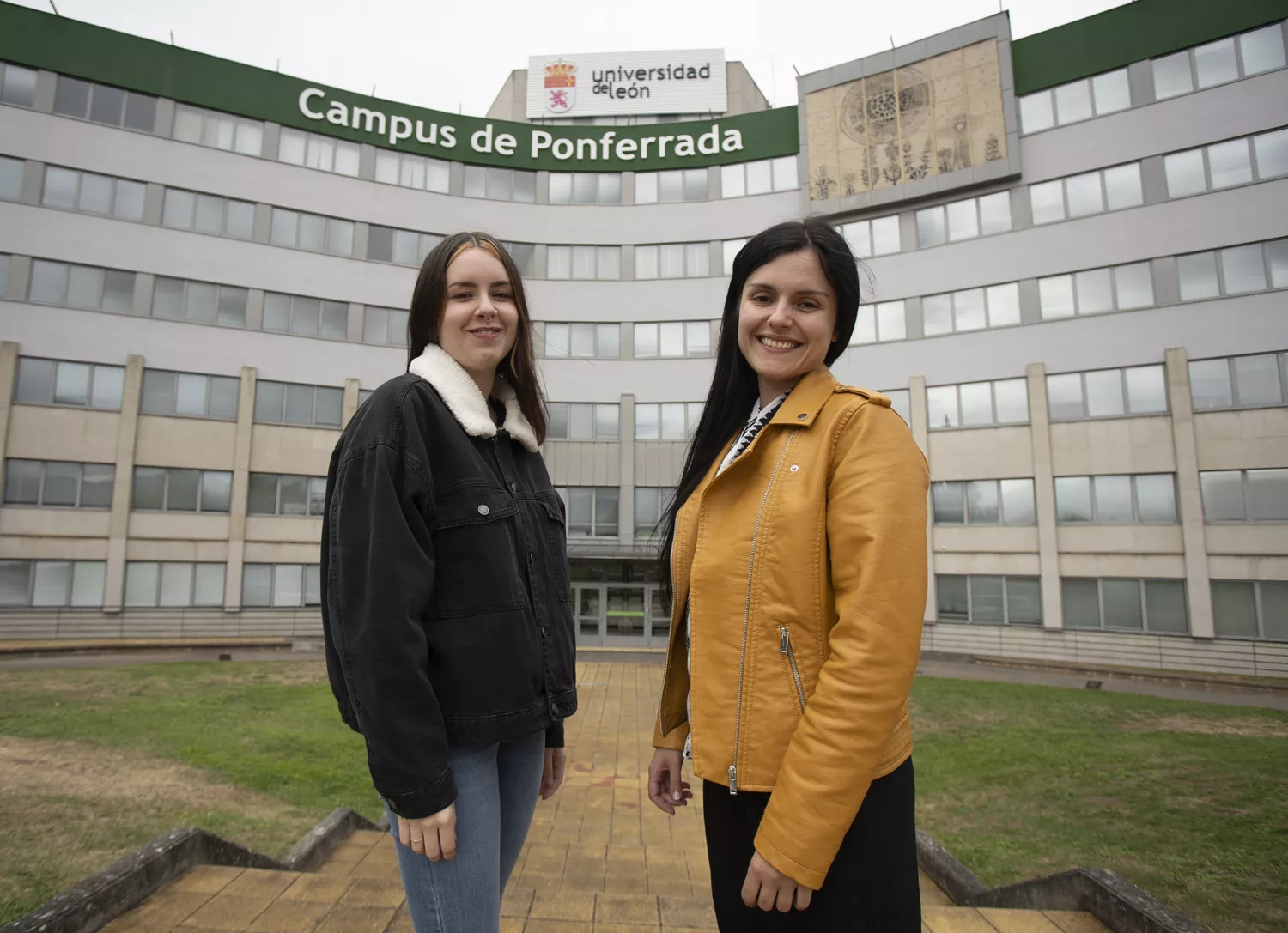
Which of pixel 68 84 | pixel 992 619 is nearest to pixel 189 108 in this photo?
pixel 68 84

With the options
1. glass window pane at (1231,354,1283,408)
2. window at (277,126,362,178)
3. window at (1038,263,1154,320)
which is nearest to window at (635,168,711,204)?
window at (277,126,362,178)

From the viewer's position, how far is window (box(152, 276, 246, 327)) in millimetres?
22484

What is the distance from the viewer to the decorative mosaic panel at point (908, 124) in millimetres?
22328

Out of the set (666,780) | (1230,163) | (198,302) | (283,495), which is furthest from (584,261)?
(666,780)

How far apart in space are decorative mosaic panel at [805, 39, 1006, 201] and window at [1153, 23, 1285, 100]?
4206 mm

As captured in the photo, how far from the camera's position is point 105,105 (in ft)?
73.7

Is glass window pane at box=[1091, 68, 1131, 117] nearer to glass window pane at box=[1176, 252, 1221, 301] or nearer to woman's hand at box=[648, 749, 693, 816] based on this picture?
glass window pane at box=[1176, 252, 1221, 301]

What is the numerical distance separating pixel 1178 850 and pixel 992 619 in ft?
57.5

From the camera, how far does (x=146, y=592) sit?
854 inches

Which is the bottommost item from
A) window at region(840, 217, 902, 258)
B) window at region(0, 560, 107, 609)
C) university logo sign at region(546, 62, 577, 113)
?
window at region(0, 560, 107, 609)

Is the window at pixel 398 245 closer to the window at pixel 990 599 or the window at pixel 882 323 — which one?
the window at pixel 882 323

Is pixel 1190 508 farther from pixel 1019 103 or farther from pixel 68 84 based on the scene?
pixel 68 84

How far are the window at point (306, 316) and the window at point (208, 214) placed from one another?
2334 millimetres

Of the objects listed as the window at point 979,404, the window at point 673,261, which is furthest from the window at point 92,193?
the window at point 979,404
